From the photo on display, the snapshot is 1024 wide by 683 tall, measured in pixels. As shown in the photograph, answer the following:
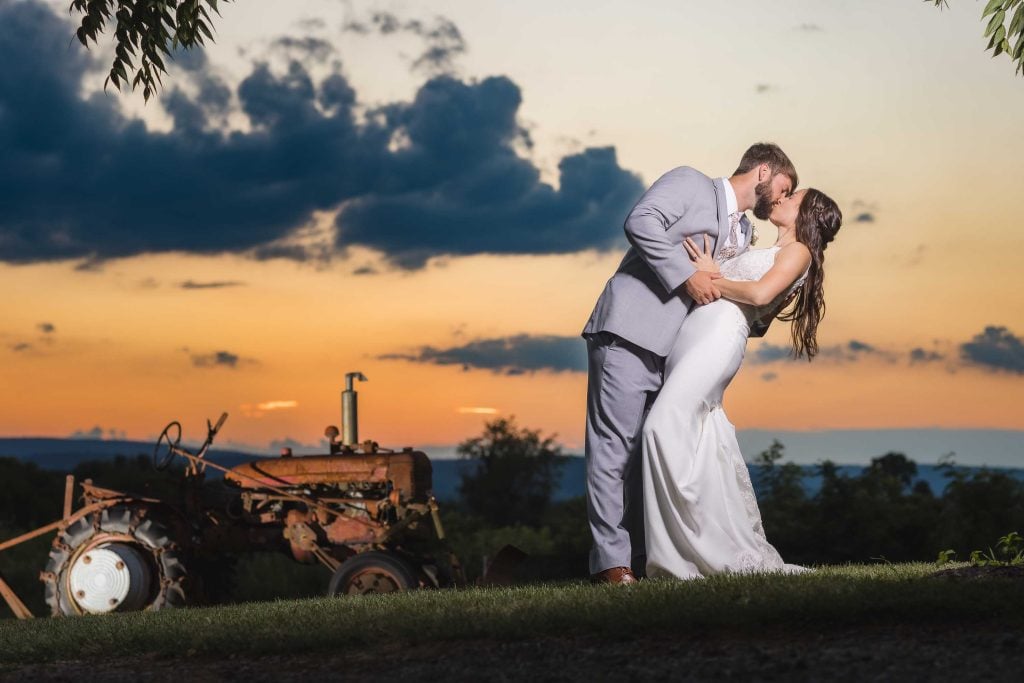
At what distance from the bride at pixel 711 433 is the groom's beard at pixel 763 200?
86 millimetres

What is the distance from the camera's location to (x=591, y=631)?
5.78 metres

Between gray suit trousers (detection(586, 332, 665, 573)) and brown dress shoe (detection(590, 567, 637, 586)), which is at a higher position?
gray suit trousers (detection(586, 332, 665, 573))

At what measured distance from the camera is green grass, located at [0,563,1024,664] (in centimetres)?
575

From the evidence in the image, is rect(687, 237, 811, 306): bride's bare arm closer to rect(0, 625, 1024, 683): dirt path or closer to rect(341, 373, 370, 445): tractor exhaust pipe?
rect(0, 625, 1024, 683): dirt path

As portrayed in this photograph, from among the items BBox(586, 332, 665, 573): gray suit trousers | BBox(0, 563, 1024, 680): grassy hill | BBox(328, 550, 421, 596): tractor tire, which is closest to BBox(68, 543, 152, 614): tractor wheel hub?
BBox(328, 550, 421, 596): tractor tire

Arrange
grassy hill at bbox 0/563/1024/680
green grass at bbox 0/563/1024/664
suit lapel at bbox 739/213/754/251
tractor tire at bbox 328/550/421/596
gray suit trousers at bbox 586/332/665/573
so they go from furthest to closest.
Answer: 1. tractor tire at bbox 328/550/421/596
2. suit lapel at bbox 739/213/754/251
3. gray suit trousers at bbox 586/332/665/573
4. green grass at bbox 0/563/1024/664
5. grassy hill at bbox 0/563/1024/680

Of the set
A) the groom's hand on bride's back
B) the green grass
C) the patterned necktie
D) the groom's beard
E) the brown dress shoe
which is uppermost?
the groom's beard

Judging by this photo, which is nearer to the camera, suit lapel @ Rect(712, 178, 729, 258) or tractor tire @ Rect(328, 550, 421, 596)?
suit lapel @ Rect(712, 178, 729, 258)

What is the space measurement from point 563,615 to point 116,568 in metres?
5.00

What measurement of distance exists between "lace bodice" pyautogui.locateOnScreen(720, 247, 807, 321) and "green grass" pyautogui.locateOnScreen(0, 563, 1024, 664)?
1552 millimetres

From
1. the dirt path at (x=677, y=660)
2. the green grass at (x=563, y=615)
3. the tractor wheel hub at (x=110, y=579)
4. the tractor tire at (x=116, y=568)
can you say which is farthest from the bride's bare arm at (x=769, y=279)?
the tractor wheel hub at (x=110, y=579)

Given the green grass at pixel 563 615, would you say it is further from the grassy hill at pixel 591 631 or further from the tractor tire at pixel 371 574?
the tractor tire at pixel 371 574

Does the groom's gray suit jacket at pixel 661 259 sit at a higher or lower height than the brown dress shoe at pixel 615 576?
higher

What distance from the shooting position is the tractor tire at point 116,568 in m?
9.70
